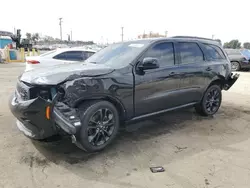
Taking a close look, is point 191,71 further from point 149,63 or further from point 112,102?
point 112,102

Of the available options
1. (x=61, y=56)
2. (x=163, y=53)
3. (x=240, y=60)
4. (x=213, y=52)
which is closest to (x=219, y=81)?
(x=213, y=52)

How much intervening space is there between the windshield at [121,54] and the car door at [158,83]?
166 millimetres

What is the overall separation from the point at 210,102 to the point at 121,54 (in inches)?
103

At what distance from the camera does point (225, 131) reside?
15.2 ft

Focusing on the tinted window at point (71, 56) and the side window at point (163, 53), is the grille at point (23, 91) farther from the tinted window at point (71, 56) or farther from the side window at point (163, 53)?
the tinted window at point (71, 56)

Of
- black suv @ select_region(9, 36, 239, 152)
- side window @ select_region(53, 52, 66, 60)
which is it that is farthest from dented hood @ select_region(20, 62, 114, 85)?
side window @ select_region(53, 52, 66, 60)

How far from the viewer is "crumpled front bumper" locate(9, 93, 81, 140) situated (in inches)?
117

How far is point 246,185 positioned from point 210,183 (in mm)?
431

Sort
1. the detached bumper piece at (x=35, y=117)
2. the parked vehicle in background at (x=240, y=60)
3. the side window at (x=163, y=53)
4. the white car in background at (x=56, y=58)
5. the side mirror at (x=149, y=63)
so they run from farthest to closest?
the parked vehicle in background at (x=240, y=60)
the white car in background at (x=56, y=58)
the side window at (x=163, y=53)
the side mirror at (x=149, y=63)
the detached bumper piece at (x=35, y=117)

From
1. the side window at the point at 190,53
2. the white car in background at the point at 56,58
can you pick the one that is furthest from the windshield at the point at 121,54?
the white car in background at the point at 56,58

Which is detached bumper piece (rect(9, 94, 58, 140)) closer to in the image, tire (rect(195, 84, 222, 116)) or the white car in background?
tire (rect(195, 84, 222, 116))

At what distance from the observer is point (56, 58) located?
8484 mm

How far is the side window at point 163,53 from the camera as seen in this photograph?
164 inches

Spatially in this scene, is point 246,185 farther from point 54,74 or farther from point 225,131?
point 54,74
